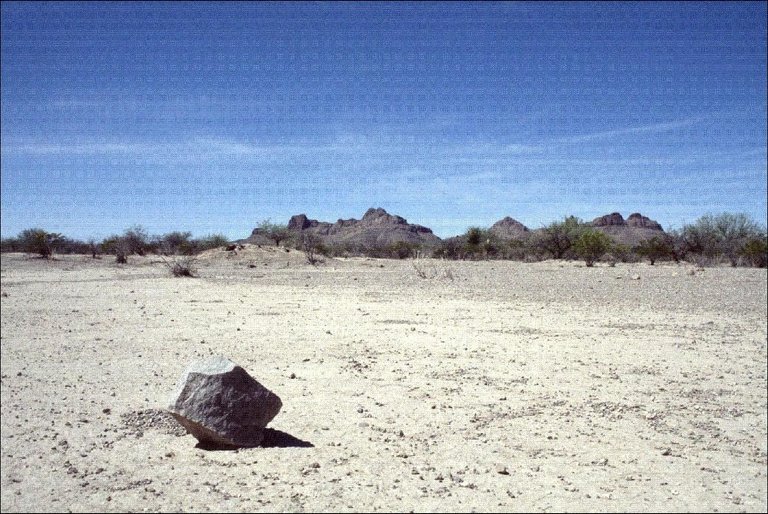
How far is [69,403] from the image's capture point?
19.9 ft

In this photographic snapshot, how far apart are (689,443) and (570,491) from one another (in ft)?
5.41

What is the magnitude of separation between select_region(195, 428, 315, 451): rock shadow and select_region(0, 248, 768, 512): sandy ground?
37 mm

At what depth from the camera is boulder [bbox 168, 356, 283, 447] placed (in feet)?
15.4

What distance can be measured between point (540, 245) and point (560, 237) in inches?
91.6

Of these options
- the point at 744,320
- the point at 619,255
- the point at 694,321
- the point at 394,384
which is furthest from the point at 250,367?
the point at 619,255

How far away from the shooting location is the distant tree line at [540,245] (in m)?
38.0

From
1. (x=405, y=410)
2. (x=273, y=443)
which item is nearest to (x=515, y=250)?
(x=405, y=410)

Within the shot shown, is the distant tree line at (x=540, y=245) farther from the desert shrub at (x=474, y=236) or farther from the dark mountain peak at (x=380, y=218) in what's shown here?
the dark mountain peak at (x=380, y=218)

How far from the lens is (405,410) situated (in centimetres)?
602

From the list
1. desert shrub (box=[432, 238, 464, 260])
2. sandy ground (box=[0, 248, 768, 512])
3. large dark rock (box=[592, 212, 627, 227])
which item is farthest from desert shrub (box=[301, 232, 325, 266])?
large dark rock (box=[592, 212, 627, 227])

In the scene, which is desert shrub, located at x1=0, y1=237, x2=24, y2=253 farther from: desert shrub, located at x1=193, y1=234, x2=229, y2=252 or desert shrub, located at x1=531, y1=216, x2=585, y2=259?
desert shrub, located at x1=531, y1=216, x2=585, y2=259

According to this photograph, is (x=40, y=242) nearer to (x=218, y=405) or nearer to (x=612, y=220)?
(x=218, y=405)

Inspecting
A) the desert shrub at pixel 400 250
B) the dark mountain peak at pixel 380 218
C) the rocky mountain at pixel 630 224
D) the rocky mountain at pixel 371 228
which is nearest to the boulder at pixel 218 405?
the desert shrub at pixel 400 250

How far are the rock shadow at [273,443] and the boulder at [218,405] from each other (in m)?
0.03
